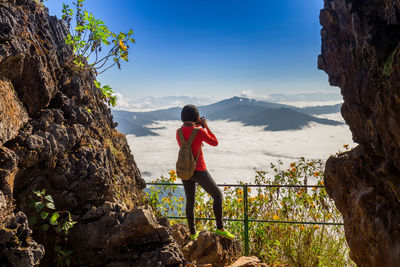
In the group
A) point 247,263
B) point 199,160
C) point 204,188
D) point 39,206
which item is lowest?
point 247,263

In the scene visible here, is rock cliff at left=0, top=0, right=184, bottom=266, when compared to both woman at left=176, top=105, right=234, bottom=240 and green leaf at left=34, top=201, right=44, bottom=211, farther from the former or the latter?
woman at left=176, top=105, right=234, bottom=240

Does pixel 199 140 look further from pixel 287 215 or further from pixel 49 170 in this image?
pixel 287 215

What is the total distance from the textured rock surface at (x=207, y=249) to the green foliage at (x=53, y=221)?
7.03 ft

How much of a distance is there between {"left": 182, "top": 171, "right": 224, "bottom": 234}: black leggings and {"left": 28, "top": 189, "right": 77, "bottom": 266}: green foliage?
1.80m

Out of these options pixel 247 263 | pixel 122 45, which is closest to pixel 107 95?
pixel 122 45

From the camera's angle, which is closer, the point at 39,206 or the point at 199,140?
the point at 39,206

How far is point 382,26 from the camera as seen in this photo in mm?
2828

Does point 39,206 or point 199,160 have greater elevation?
point 199,160

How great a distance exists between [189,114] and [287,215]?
312 cm

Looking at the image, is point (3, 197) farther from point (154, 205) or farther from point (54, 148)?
point (154, 205)

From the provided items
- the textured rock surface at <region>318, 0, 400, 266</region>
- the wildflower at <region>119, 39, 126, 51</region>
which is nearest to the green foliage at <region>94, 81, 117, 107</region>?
the wildflower at <region>119, 39, 126, 51</region>

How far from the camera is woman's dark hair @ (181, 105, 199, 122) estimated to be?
4406mm

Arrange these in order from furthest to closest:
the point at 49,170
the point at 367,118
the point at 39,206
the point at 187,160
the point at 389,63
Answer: the point at 187,160, the point at 367,118, the point at 49,170, the point at 39,206, the point at 389,63

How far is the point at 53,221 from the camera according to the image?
9.59 feet
